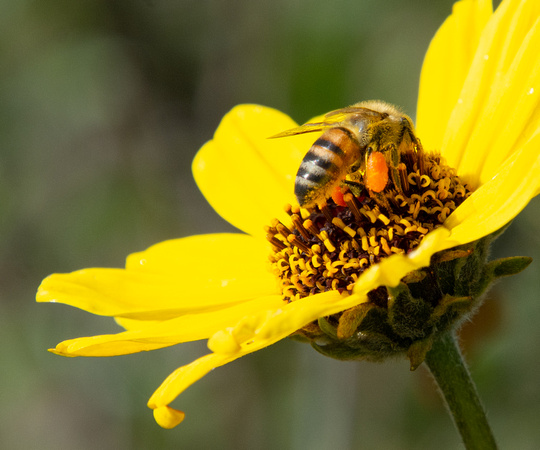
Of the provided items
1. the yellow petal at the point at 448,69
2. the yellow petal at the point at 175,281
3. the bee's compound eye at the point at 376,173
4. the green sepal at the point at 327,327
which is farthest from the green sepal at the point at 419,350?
the yellow petal at the point at 448,69

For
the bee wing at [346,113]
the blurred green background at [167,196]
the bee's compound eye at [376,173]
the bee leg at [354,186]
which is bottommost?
the blurred green background at [167,196]

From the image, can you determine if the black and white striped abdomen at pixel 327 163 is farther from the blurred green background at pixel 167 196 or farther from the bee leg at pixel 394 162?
the blurred green background at pixel 167 196

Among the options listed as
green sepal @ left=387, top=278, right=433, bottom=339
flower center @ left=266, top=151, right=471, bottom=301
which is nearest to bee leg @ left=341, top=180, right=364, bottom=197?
flower center @ left=266, top=151, right=471, bottom=301

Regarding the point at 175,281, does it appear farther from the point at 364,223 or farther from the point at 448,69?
the point at 448,69

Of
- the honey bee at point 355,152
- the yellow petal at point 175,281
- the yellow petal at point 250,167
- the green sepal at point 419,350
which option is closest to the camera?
the green sepal at point 419,350

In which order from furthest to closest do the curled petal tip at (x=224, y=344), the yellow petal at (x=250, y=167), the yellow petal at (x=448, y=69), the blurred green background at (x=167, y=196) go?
the blurred green background at (x=167, y=196)
the yellow petal at (x=250, y=167)
the yellow petal at (x=448, y=69)
the curled petal tip at (x=224, y=344)

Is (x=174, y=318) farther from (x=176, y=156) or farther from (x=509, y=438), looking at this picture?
(x=176, y=156)

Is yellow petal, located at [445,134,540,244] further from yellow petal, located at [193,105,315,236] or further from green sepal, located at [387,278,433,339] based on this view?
yellow petal, located at [193,105,315,236]

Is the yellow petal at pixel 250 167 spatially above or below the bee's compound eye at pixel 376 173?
below
